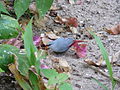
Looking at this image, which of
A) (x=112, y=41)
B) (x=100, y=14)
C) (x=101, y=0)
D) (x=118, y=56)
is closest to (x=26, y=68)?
(x=118, y=56)

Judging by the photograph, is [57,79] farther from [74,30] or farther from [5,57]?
[74,30]

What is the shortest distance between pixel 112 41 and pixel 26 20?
0.63m

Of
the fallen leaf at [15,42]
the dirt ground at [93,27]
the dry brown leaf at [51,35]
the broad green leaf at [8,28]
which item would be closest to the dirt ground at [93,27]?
the dirt ground at [93,27]

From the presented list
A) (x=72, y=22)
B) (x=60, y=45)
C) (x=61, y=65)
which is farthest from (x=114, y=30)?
(x=61, y=65)

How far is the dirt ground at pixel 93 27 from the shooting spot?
214 cm

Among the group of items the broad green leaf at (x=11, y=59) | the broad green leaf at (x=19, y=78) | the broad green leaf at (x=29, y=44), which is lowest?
the broad green leaf at (x=19, y=78)

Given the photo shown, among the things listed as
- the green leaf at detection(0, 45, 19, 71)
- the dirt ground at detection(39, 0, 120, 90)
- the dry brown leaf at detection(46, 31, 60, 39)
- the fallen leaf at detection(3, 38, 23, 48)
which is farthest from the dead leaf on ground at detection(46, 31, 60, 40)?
the green leaf at detection(0, 45, 19, 71)

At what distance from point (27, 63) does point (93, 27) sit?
3.84 ft

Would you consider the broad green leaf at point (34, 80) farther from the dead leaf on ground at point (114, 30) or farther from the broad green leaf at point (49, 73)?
the dead leaf on ground at point (114, 30)

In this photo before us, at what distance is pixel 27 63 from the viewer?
183 cm

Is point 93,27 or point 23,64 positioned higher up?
point 23,64

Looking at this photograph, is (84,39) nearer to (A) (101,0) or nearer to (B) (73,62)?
(B) (73,62)

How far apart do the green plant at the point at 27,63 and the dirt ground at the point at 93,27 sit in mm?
308

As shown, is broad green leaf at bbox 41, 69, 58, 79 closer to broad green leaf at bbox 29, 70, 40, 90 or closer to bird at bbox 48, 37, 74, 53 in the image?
broad green leaf at bbox 29, 70, 40, 90
